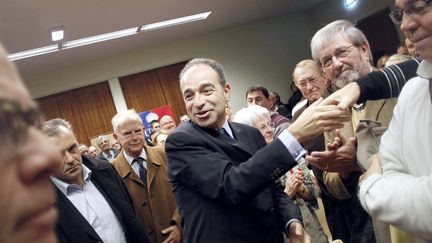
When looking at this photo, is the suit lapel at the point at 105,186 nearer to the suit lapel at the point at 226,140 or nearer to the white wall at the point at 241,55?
the suit lapel at the point at 226,140

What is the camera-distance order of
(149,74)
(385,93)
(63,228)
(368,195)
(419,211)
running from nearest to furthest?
(419,211), (368,195), (385,93), (63,228), (149,74)

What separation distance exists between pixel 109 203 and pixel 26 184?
1.88m

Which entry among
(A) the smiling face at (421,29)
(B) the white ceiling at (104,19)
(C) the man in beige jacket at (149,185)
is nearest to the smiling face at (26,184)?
(A) the smiling face at (421,29)

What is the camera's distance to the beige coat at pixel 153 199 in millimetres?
2734

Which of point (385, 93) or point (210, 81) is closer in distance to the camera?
point (385, 93)

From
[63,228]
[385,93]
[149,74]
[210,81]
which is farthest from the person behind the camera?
[149,74]

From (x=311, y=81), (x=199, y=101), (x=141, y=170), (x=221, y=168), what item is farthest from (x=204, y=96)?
(x=311, y=81)

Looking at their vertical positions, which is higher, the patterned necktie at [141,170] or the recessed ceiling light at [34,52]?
the recessed ceiling light at [34,52]

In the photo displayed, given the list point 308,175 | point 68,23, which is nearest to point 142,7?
point 68,23

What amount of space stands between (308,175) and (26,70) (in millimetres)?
6841

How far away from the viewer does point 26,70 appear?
764 centimetres

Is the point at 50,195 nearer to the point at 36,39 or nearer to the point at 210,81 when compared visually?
the point at 210,81

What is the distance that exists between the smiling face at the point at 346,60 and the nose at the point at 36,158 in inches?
64.3

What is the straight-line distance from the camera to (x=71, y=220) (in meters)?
1.89
